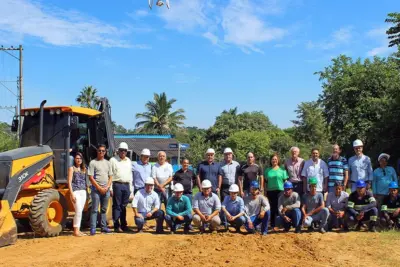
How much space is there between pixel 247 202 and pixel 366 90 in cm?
1544

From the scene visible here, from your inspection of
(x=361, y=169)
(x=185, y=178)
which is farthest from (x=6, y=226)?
(x=361, y=169)

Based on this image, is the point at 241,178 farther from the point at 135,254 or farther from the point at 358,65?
the point at 358,65

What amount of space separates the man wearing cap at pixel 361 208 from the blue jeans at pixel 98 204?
4847 mm

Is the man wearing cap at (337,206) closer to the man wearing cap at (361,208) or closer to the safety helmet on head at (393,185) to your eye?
the man wearing cap at (361,208)

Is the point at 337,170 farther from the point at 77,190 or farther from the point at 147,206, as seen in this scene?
the point at 77,190

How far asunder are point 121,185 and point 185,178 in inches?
53.2

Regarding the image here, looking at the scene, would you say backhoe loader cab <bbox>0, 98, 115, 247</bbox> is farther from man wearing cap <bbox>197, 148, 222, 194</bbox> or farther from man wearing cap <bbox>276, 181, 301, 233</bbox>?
man wearing cap <bbox>276, 181, 301, 233</bbox>

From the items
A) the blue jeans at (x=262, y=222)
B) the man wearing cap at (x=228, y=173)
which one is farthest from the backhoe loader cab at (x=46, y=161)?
the blue jeans at (x=262, y=222)

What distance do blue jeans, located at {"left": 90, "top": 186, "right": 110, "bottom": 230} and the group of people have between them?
0.02 meters

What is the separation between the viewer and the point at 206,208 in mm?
8930

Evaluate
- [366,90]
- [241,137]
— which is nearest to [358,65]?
[366,90]

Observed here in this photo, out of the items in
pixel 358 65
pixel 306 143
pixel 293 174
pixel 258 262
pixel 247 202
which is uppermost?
pixel 358 65

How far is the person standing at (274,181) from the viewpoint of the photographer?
29.8 ft

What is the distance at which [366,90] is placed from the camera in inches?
869
